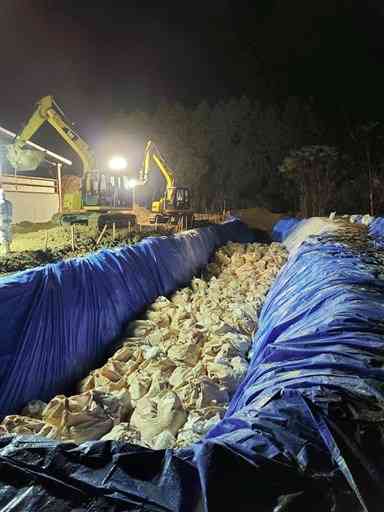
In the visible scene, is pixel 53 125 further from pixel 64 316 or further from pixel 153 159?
pixel 64 316

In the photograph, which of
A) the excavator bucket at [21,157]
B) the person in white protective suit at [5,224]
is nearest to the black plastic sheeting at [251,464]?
the person in white protective suit at [5,224]

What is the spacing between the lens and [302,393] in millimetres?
1737

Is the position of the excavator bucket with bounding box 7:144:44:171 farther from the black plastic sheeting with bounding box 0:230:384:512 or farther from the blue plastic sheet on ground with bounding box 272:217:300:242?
the black plastic sheeting with bounding box 0:230:384:512

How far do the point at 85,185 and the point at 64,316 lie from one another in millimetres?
9425

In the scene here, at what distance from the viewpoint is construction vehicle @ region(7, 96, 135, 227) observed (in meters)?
12.4

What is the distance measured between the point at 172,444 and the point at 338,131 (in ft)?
111

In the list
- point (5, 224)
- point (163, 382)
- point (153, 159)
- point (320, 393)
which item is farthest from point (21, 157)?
point (320, 393)

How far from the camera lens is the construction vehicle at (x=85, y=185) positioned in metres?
12.4

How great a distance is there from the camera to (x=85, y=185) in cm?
1264

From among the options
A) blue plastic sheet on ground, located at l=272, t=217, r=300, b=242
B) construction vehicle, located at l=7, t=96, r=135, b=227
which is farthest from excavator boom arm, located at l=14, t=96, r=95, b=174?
blue plastic sheet on ground, located at l=272, t=217, r=300, b=242

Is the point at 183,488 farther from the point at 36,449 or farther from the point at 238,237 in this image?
the point at 238,237

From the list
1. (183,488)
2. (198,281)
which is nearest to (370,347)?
(183,488)

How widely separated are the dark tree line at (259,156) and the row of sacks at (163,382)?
21252 millimetres

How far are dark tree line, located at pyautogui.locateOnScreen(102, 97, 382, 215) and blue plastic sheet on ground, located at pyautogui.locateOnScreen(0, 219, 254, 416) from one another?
21.1 metres
